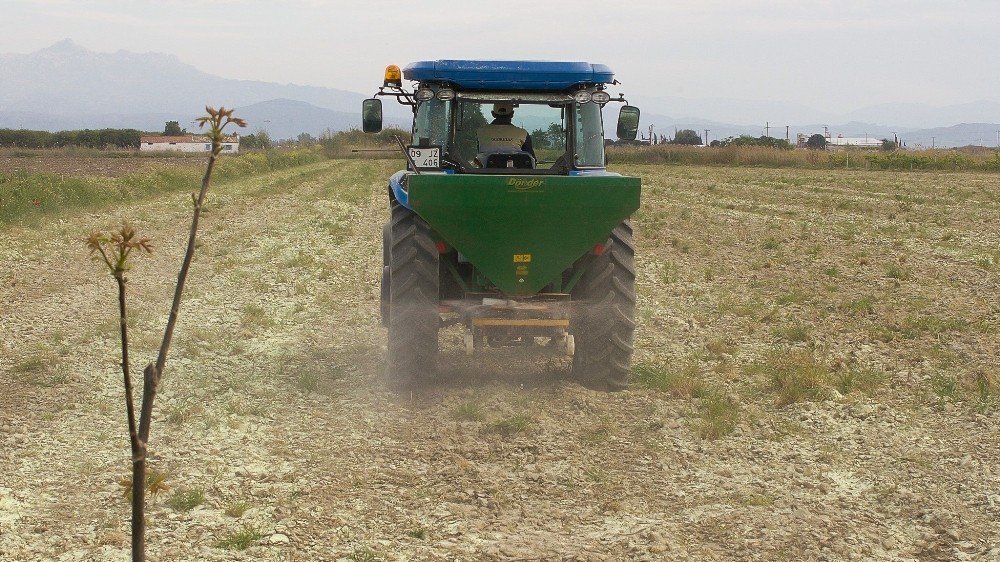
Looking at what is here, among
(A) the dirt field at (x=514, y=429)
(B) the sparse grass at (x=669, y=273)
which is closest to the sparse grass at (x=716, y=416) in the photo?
(A) the dirt field at (x=514, y=429)

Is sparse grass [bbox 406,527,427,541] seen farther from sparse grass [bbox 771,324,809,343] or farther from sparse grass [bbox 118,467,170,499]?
sparse grass [bbox 771,324,809,343]

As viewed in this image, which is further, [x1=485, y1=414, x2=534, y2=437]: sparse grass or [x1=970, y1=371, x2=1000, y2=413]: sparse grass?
[x1=970, y1=371, x2=1000, y2=413]: sparse grass

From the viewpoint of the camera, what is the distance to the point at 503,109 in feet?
25.3

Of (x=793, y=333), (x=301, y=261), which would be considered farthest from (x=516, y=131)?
(x=301, y=261)

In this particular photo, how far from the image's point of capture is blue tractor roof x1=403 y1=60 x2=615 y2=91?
7215mm

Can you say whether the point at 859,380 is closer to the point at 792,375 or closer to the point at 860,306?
the point at 792,375

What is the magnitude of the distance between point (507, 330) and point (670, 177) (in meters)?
29.2

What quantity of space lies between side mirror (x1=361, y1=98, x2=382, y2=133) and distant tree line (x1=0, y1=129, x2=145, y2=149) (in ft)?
211

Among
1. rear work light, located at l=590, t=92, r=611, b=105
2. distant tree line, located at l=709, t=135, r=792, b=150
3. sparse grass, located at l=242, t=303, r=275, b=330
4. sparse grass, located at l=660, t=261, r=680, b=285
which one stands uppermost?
distant tree line, located at l=709, t=135, r=792, b=150

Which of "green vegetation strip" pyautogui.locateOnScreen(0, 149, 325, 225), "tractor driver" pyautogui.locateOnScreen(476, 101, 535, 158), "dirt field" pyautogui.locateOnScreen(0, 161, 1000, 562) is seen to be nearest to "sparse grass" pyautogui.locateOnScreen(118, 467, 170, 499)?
"dirt field" pyautogui.locateOnScreen(0, 161, 1000, 562)

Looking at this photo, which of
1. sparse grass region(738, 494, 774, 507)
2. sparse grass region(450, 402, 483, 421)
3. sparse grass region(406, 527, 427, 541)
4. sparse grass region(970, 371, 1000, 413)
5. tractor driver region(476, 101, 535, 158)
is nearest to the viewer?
sparse grass region(406, 527, 427, 541)

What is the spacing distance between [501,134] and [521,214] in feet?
5.02

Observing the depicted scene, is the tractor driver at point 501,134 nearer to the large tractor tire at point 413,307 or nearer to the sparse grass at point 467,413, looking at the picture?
the large tractor tire at point 413,307

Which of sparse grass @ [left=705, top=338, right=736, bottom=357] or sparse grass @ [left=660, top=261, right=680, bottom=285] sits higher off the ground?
sparse grass @ [left=660, top=261, right=680, bottom=285]
